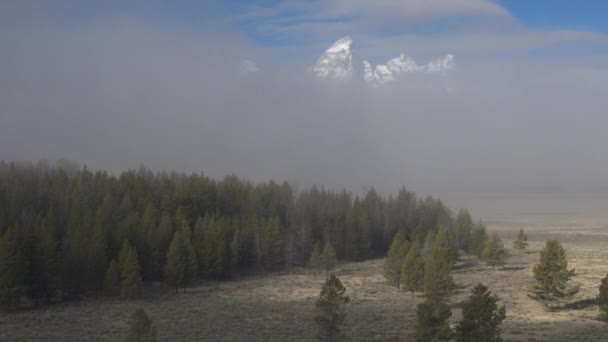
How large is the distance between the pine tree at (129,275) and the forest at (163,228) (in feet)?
0.40

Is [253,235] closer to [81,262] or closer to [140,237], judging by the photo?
[140,237]

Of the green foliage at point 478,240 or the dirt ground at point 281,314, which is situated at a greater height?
the green foliage at point 478,240

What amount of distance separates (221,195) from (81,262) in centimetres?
5582

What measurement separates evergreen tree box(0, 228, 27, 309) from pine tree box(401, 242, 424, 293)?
4202cm

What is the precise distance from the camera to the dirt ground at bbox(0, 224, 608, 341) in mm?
47250

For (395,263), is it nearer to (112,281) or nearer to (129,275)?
(129,275)

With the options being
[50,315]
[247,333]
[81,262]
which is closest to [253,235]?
[81,262]

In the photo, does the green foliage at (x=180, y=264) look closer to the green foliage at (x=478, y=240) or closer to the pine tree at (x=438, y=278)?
the pine tree at (x=438, y=278)

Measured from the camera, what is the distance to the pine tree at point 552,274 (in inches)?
2205

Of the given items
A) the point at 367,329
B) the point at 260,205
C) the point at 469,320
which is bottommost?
the point at 367,329

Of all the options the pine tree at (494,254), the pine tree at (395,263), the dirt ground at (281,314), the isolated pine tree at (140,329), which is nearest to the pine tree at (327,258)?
the dirt ground at (281,314)

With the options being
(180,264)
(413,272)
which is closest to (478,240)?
(413,272)

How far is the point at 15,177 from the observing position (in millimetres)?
121750

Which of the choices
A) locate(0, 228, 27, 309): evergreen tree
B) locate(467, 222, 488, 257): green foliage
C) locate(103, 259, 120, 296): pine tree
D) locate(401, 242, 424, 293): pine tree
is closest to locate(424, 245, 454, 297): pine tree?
locate(401, 242, 424, 293): pine tree
